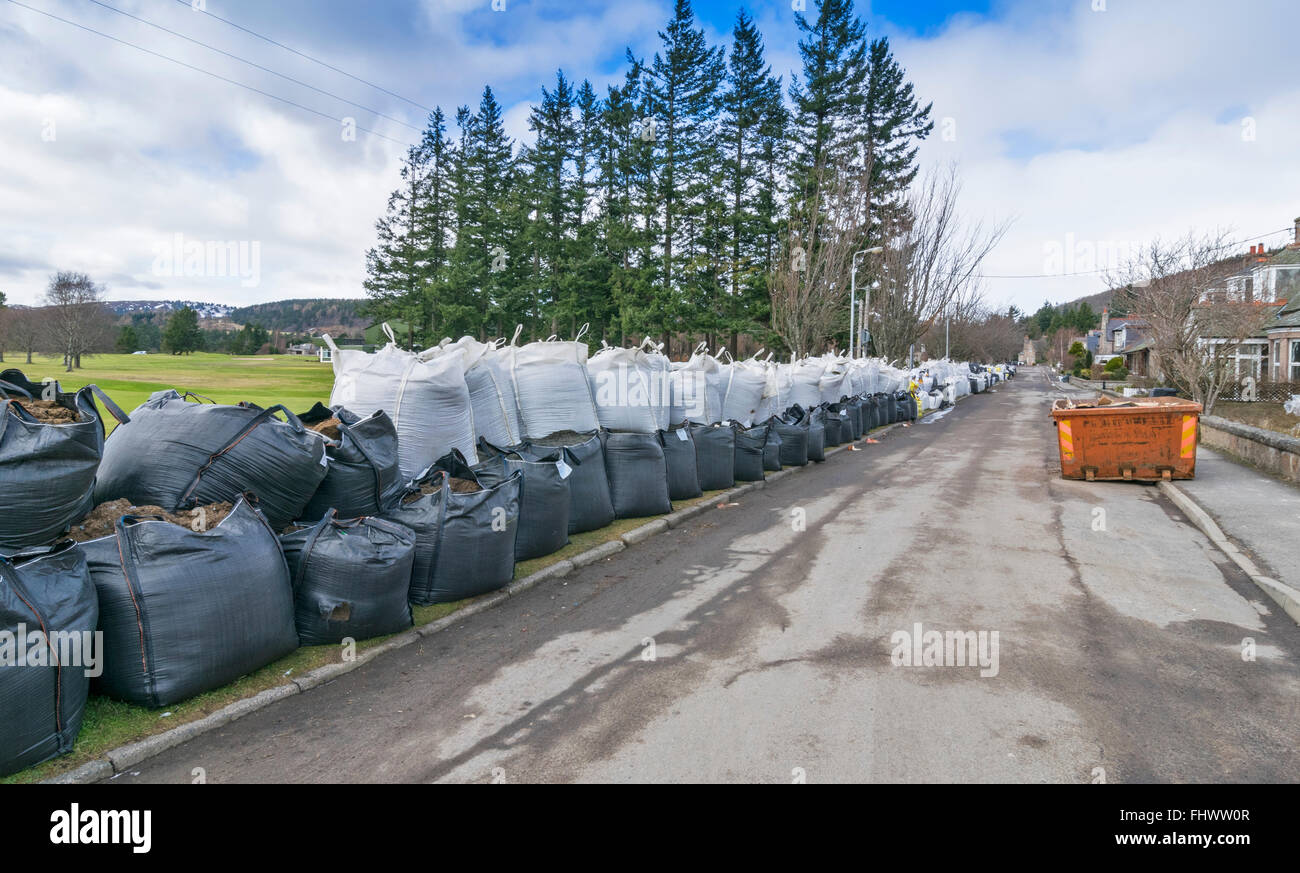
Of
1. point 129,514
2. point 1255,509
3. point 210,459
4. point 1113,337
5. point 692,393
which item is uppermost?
point 1113,337

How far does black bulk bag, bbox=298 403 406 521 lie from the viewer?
5.31 meters

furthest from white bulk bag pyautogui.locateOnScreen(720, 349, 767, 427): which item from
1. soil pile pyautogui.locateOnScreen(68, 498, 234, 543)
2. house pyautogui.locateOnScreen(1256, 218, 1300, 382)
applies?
house pyautogui.locateOnScreen(1256, 218, 1300, 382)

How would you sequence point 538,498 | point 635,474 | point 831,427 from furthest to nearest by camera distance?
1. point 831,427
2. point 635,474
3. point 538,498

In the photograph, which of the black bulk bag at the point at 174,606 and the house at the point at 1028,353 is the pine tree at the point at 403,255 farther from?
the house at the point at 1028,353

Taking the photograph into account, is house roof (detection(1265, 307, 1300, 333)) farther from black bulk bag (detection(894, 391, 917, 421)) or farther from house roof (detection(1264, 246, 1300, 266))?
black bulk bag (detection(894, 391, 917, 421))

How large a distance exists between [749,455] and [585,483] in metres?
4.48

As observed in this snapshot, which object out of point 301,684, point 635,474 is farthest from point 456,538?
point 635,474

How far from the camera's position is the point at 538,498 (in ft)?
22.4

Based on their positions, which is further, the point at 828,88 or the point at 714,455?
the point at 828,88

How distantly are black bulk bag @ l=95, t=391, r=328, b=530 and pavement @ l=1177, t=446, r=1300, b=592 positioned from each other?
770cm

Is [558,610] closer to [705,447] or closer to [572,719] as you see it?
[572,719]

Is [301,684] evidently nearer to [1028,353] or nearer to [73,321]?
[73,321]

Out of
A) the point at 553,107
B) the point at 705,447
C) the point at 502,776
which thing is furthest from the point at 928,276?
the point at 502,776
